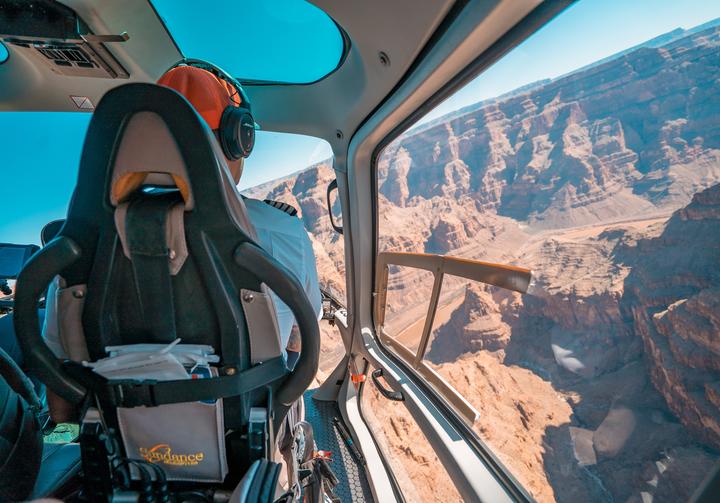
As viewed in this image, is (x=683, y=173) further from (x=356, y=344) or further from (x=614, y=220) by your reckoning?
(x=356, y=344)

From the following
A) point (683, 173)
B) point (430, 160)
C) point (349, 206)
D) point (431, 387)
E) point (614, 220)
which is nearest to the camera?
point (683, 173)

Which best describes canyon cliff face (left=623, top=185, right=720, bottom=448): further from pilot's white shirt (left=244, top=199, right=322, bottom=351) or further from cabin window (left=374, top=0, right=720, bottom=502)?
pilot's white shirt (left=244, top=199, right=322, bottom=351)

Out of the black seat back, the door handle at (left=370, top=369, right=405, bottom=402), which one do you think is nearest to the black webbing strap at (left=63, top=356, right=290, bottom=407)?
the black seat back

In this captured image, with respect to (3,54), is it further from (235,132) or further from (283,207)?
(283,207)

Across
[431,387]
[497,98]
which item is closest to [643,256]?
[497,98]

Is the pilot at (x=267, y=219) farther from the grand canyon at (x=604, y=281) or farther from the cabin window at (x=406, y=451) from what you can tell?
the cabin window at (x=406, y=451)

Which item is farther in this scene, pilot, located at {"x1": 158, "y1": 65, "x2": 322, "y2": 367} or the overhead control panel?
the overhead control panel

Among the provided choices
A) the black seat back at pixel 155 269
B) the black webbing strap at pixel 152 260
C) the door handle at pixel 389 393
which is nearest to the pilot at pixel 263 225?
the black seat back at pixel 155 269
